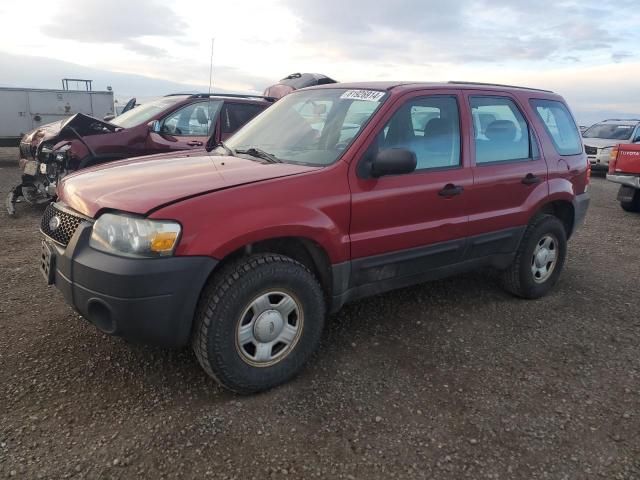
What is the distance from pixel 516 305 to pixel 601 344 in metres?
0.78

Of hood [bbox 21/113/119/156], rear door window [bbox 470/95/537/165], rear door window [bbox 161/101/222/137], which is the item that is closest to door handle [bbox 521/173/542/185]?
rear door window [bbox 470/95/537/165]

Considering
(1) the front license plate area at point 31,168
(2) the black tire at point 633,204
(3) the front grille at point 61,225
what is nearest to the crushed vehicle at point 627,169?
(2) the black tire at point 633,204

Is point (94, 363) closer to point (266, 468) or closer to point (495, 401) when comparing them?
point (266, 468)

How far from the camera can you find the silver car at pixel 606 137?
13734 millimetres

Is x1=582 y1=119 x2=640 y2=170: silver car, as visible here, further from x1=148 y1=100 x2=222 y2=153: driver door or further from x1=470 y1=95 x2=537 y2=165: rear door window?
x1=470 y1=95 x2=537 y2=165: rear door window

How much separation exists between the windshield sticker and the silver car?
11837 mm

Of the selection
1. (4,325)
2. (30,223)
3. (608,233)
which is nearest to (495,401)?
(4,325)

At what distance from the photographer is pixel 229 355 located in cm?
273

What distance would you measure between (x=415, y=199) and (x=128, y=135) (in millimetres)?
4826

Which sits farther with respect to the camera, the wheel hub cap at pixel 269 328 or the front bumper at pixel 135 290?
the wheel hub cap at pixel 269 328

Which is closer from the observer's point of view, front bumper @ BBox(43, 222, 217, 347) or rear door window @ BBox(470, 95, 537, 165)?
front bumper @ BBox(43, 222, 217, 347)

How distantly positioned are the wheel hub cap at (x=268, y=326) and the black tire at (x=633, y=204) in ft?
26.4

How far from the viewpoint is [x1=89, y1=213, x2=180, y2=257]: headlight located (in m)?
2.48

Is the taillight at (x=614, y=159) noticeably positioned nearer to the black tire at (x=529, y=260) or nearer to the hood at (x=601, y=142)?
the black tire at (x=529, y=260)
